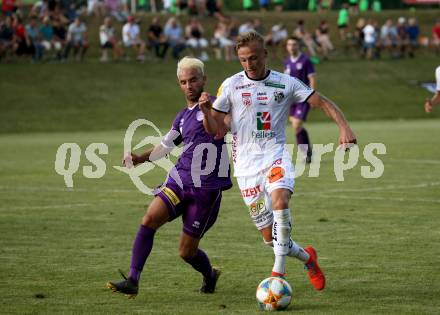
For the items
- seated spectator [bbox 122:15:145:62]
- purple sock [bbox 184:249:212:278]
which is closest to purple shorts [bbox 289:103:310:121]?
purple sock [bbox 184:249:212:278]

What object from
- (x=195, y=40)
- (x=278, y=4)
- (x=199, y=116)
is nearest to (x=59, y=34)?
(x=195, y=40)

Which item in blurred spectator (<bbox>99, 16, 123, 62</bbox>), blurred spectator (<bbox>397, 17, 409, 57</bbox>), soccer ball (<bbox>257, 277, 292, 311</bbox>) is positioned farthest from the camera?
blurred spectator (<bbox>397, 17, 409, 57</bbox>)

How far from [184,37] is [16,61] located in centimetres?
818

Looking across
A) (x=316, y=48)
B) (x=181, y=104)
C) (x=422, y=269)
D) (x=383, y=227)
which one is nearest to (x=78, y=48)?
(x=181, y=104)

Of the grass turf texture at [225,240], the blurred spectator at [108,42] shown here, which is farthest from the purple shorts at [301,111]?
the blurred spectator at [108,42]

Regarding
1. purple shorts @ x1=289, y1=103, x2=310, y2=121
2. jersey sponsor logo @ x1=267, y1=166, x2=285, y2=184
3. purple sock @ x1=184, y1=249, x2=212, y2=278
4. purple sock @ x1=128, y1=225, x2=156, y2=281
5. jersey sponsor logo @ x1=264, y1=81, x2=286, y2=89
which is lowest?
purple shorts @ x1=289, y1=103, x2=310, y2=121

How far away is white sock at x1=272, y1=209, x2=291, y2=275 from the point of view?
831cm

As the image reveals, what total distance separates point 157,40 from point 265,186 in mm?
35013

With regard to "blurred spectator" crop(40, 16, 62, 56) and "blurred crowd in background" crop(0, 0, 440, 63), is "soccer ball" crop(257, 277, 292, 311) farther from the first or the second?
"blurred spectator" crop(40, 16, 62, 56)

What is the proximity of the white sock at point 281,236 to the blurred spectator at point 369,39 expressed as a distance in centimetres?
4048

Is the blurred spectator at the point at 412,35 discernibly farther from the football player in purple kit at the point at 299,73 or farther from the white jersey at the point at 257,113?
the white jersey at the point at 257,113

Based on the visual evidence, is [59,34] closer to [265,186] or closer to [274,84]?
[274,84]

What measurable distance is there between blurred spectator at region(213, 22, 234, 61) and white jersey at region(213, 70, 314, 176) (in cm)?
3654

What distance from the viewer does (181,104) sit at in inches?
1558
